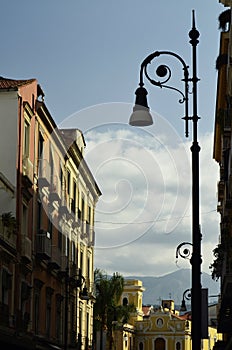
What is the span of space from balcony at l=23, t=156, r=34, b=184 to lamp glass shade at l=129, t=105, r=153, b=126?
1715 cm

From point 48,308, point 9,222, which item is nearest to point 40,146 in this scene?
point 48,308

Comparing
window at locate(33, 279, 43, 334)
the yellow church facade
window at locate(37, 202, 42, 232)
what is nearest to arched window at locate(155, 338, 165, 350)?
the yellow church facade

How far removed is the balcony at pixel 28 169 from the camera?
30.4 metres

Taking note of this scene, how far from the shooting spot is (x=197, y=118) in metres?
13.1

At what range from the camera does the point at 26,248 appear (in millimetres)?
30062

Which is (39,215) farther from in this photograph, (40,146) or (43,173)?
(40,146)

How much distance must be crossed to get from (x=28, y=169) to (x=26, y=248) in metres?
3.06

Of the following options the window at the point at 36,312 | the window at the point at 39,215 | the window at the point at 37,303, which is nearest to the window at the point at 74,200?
the window at the point at 39,215

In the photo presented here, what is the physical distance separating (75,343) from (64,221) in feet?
21.4

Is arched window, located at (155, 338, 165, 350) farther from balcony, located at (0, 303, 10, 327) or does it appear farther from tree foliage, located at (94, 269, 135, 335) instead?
balcony, located at (0, 303, 10, 327)

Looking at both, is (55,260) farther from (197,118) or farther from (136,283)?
(136,283)

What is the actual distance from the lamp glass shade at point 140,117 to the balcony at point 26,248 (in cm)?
1694

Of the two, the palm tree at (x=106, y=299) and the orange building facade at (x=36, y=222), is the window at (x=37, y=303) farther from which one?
the palm tree at (x=106, y=299)

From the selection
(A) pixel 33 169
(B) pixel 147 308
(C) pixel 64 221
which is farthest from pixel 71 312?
(B) pixel 147 308
